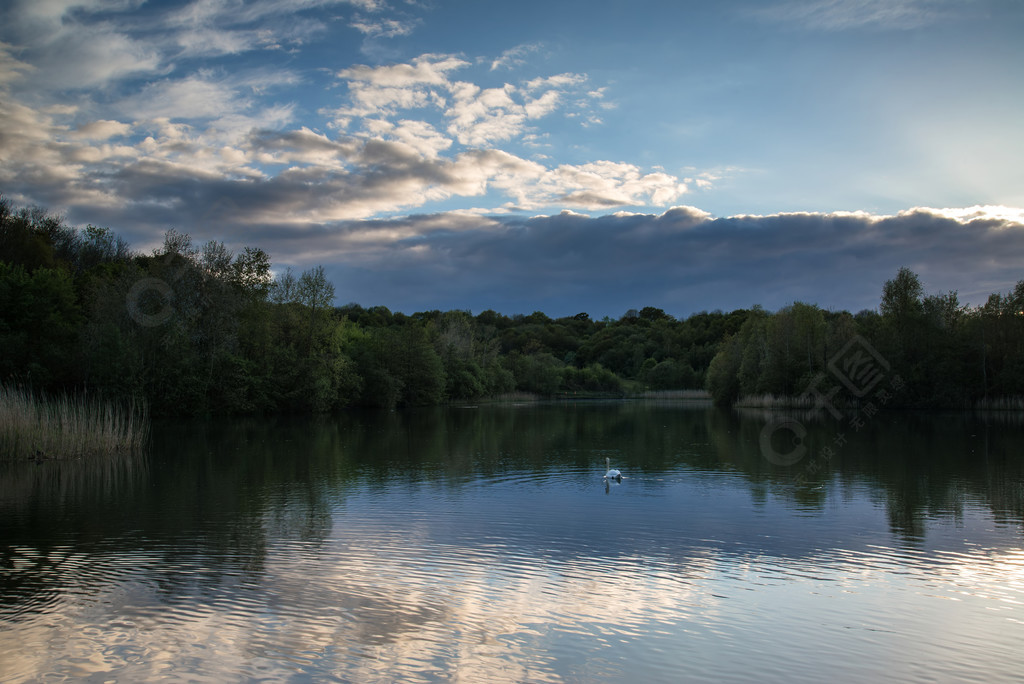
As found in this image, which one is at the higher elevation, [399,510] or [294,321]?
[294,321]

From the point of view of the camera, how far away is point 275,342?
5634 cm

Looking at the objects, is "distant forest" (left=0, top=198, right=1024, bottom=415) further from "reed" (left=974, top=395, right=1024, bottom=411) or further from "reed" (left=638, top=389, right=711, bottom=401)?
"reed" (left=638, top=389, right=711, bottom=401)

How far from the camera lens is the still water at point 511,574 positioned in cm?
695

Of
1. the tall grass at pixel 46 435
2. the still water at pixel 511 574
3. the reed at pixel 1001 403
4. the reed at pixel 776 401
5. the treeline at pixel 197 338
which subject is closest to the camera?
the still water at pixel 511 574

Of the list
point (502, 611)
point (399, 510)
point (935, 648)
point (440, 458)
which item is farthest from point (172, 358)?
point (935, 648)

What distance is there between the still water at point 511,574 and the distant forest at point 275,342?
2171 centimetres

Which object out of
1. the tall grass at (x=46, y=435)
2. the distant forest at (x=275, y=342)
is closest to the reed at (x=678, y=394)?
the distant forest at (x=275, y=342)

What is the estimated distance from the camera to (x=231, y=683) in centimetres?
635

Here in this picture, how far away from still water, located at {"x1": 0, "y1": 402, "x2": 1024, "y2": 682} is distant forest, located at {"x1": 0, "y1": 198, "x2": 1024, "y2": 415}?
71.2 feet

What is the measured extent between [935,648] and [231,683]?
22.8ft

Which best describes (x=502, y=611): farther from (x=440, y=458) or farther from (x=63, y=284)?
(x=63, y=284)

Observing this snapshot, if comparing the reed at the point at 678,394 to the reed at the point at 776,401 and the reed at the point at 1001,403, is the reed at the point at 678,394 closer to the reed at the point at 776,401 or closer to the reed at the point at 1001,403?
the reed at the point at 776,401

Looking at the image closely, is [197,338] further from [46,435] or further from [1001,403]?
[1001,403]

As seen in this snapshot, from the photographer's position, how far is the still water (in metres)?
6.95
